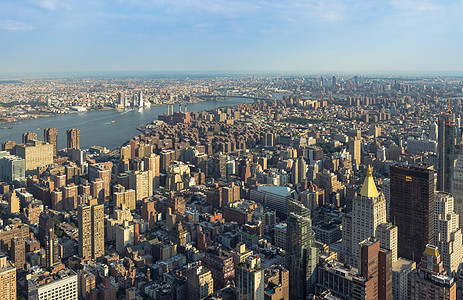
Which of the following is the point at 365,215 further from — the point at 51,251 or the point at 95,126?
the point at 95,126

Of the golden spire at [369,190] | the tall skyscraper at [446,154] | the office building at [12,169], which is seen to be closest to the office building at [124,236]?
the golden spire at [369,190]

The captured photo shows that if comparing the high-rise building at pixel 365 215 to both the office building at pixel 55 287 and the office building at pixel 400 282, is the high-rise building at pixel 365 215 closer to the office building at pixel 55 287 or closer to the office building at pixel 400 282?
the office building at pixel 400 282

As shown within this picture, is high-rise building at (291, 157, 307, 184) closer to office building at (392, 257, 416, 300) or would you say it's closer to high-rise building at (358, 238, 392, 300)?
office building at (392, 257, 416, 300)

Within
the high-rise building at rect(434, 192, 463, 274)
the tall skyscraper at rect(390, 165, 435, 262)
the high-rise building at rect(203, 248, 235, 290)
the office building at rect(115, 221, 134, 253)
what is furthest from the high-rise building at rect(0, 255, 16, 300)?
the high-rise building at rect(434, 192, 463, 274)

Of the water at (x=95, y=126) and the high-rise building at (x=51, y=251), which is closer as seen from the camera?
the high-rise building at (x=51, y=251)

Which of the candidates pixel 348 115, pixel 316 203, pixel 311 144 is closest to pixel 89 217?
pixel 316 203

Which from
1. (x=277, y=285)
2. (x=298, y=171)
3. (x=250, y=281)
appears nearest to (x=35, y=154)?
(x=298, y=171)

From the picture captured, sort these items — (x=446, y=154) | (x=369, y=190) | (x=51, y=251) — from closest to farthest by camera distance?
(x=369, y=190), (x=51, y=251), (x=446, y=154)
